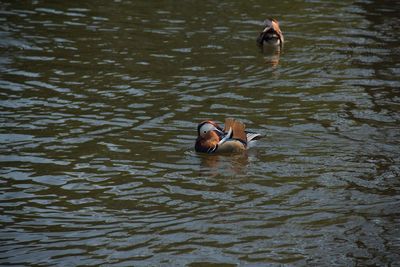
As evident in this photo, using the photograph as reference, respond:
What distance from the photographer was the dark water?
9.25 meters

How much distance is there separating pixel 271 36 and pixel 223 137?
5765 mm

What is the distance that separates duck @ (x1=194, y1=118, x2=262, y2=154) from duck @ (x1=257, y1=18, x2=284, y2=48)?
5506mm

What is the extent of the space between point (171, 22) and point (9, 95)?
624cm

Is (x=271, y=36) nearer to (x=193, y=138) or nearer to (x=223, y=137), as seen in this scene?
(x=193, y=138)

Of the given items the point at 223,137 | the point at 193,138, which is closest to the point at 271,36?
the point at 193,138

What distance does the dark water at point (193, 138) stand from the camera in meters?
9.25

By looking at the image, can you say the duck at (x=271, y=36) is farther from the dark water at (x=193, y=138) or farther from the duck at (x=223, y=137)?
the duck at (x=223, y=137)

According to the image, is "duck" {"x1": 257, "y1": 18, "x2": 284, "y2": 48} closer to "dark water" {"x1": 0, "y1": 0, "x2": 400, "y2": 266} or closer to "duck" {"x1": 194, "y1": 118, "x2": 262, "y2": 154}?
"dark water" {"x1": 0, "y1": 0, "x2": 400, "y2": 266}

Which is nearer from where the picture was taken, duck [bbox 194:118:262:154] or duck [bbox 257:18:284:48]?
duck [bbox 194:118:262:154]

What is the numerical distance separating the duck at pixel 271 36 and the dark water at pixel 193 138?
307 millimetres

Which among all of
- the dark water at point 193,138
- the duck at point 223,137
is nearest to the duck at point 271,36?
the dark water at point 193,138

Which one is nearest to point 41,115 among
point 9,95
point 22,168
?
point 9,95

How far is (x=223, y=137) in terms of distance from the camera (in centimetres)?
1222

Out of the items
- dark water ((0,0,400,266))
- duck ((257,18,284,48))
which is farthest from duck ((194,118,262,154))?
duck ((257,18,284,48))
